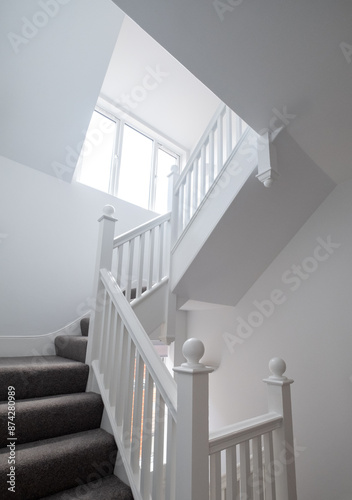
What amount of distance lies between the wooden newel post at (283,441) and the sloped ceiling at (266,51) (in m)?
1.49

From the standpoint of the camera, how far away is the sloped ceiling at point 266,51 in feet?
3.98

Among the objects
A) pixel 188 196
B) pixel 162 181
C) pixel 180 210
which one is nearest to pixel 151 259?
pixel 180 210

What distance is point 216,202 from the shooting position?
227cm

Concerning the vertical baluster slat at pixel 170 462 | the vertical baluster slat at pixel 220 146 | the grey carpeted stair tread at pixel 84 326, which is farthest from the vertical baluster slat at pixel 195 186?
the vertical baluster slat at pixel 170 462

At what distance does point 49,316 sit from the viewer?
2822 mm

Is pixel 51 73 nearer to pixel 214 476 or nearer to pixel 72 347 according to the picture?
pixel 72 347

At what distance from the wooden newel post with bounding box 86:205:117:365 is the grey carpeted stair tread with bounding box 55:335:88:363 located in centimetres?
18

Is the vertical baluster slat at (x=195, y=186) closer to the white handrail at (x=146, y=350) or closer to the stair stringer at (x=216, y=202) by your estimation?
the stair stringer at (x=216, y=202)

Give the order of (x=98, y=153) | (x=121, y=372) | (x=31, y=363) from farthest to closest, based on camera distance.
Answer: (x=98, y=153) → (x=31, y=363) → (x=121, y=372)

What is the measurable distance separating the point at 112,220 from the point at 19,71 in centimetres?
146

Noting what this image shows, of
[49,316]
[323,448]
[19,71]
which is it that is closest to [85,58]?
[19,71]

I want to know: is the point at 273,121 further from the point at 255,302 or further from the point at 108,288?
the point at 255,302

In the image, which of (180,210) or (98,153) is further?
(98,153)

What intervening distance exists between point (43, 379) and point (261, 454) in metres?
1.34
